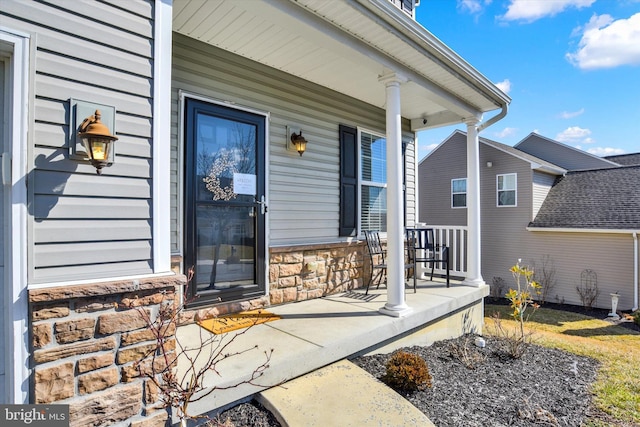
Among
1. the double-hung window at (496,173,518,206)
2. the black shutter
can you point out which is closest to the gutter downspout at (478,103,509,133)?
the black shutter

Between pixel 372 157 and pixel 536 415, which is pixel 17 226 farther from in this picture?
pixel 372 157

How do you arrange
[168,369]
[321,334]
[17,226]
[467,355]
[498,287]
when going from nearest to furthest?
[17,226], [168,369], [321,334], [467,355], [498,287]

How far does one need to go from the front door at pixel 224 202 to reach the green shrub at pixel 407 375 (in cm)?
166

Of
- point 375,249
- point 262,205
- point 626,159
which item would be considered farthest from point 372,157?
point 626,159

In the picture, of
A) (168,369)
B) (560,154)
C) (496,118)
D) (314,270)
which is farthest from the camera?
(560,154)

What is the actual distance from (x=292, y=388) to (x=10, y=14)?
2.65 metres

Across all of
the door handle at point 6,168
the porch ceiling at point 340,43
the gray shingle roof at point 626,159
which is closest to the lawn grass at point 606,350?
the porch ceiling at point 340,43

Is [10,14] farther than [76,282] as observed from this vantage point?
No

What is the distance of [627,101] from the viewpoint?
16422 millimetres

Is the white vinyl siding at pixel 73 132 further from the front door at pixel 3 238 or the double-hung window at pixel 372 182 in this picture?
the double-hung window at pixel 372 182

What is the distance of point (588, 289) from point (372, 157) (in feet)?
28.4

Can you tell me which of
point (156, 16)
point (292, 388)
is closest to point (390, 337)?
point (292, 388)

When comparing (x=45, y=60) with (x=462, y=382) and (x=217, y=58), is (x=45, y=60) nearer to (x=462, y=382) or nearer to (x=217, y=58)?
(x=217, y=58)

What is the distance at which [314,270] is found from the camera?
4.32 m
